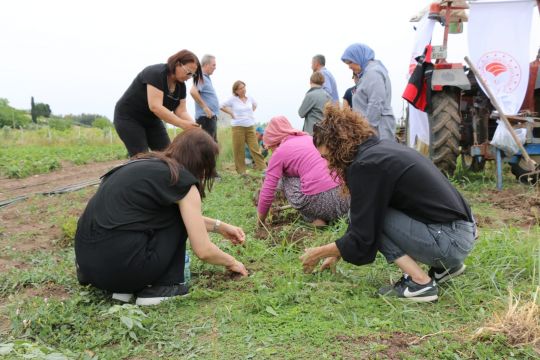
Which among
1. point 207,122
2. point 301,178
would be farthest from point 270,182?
point 207,122

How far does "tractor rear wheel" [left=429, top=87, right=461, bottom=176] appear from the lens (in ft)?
18.6

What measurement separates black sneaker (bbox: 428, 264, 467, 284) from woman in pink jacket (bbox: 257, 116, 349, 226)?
107cm

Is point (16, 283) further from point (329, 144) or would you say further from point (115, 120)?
point (329, 144)

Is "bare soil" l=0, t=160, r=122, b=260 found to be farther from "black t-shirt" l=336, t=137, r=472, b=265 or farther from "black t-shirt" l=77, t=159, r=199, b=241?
"black t-shirt" l=336, t=137, r=472, b=265

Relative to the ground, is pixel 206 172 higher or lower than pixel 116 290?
higher

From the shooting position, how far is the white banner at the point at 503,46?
5.74 meters

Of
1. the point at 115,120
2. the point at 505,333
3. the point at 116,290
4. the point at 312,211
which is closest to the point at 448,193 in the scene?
the point at 505,333

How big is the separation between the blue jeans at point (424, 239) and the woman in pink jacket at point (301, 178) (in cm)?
114

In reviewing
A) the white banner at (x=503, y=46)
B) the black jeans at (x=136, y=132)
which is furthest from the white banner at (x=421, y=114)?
the black jeans at (x=136, y=132)

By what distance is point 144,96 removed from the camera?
165 inches

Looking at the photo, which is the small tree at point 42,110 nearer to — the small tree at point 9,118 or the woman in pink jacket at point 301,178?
the small tree at point 9,118

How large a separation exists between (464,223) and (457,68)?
3.70 meters

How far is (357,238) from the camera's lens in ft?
8.02

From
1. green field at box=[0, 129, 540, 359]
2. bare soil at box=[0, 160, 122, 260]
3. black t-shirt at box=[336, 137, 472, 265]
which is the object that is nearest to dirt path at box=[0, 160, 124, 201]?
bare soil at box=[0, 160, 122, 260]
